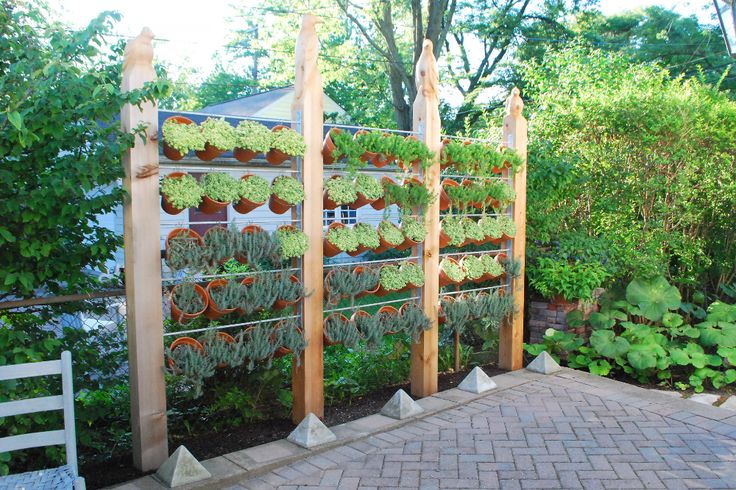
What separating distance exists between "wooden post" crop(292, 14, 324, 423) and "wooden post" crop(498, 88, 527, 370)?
7.40 feet

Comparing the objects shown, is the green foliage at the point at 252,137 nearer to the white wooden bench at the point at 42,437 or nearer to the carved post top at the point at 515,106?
the white wooden bench at the point at 42,437

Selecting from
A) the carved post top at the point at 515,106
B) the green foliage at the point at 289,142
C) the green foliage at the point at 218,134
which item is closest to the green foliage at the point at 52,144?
the green foliage at the point at 218,134

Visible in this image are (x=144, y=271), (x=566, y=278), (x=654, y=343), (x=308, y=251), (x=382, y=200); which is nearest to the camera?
(x=144, y=271)

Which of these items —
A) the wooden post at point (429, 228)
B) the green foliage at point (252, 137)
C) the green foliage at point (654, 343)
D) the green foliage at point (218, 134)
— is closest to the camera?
the green foliage at point (218, 134)

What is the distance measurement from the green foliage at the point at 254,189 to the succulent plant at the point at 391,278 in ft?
3.98

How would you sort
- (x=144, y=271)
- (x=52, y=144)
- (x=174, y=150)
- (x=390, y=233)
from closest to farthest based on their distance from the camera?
(x=52, y=144), (x=144, y=271), (x=174, y=150), (x=390, y=233)

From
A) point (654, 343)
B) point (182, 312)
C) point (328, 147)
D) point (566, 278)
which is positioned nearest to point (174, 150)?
point (182, 312)

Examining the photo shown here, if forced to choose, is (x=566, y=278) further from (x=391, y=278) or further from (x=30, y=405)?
(x=30, y=405)

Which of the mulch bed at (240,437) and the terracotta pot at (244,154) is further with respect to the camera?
the terracotta pot at (244,154)

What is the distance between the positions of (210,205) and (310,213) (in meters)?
0.76

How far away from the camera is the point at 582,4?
19.3 m

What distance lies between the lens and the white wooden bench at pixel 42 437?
2381 millimetres

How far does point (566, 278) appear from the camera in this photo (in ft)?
19.1

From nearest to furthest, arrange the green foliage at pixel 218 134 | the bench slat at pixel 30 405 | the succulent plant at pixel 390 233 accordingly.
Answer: the bench slat at pixel 30 405, the green foliage at pixel 218 134, the succulent plant at pixel 390 233
